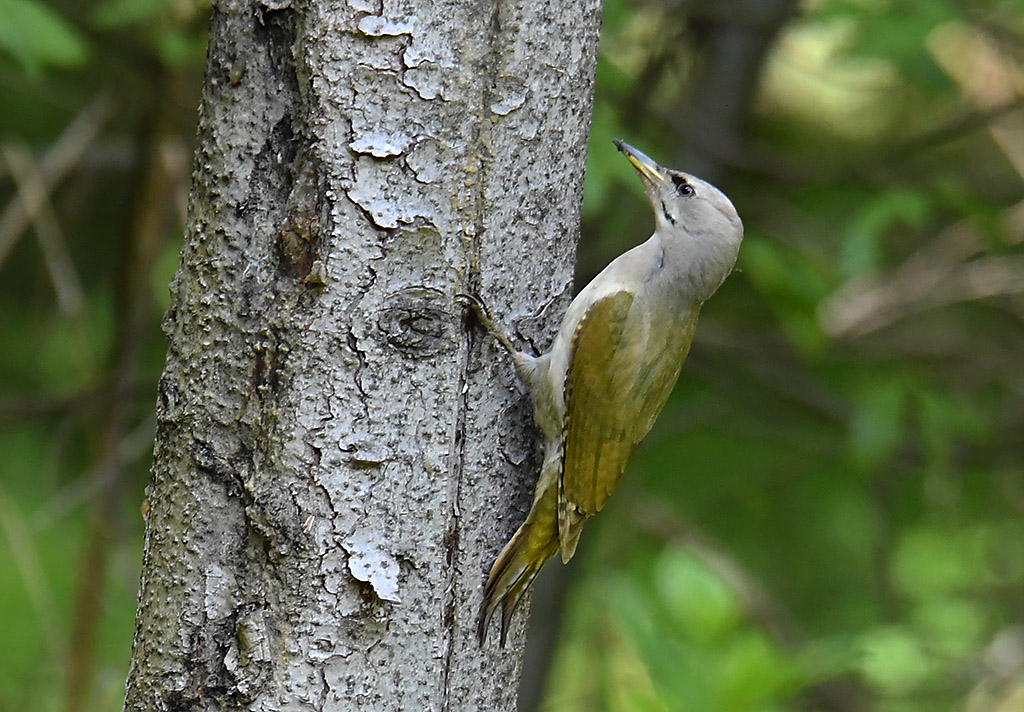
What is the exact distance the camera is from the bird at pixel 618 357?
6.86ft

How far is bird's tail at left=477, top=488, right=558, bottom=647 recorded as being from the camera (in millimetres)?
1738

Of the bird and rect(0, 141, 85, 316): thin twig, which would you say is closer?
the bird

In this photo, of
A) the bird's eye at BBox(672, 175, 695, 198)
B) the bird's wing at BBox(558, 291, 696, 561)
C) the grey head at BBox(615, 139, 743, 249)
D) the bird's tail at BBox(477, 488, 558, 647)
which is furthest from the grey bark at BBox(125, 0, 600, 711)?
the bird's eye at BBox(672, 175, 695, 198)

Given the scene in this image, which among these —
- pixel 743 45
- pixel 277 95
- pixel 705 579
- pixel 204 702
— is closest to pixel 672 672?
A: pixel 705 579

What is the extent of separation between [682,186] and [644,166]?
114 millimetres

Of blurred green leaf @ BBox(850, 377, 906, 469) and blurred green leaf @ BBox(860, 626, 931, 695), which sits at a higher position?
blurred green leaf @ BBox(850, 377, 906, 469)

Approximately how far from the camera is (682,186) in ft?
9.30

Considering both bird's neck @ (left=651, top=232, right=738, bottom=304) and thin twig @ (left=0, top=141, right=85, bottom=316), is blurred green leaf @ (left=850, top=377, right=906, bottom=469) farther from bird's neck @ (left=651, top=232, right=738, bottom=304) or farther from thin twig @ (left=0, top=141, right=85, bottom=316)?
thin twig @ (left=0, top=141, right=85, bottom=316)

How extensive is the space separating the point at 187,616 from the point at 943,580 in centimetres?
397

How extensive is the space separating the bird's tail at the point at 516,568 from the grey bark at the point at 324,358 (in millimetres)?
63

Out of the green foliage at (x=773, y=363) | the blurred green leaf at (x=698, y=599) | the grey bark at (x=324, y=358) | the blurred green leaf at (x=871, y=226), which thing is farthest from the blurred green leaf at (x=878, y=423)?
the grey bark at (x=324, y=358)

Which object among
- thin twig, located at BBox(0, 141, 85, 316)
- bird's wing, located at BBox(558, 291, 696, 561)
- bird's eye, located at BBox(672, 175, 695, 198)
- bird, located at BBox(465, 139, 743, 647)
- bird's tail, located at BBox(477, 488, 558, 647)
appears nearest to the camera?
bird's tail, located at BBox(477, 488, 558, 647)

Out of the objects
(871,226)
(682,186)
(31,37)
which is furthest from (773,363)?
(31,37)

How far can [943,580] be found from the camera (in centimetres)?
476
